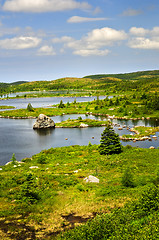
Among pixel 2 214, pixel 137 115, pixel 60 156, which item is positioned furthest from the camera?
pixel 137 115

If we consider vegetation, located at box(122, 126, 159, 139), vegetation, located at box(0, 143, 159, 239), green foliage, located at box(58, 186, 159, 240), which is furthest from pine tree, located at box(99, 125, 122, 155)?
green foliage, located at box(58, 186, 159, 240)

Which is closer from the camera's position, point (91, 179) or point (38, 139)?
point (91, 179)

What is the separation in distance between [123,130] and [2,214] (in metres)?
84.1

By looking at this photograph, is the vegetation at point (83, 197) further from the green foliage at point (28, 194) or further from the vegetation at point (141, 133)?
the vegetation at point (141, 133)

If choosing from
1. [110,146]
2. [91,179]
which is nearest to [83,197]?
[91,179]

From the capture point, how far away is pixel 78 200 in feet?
107

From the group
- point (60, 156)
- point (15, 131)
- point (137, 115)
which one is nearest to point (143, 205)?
point (60, 156)

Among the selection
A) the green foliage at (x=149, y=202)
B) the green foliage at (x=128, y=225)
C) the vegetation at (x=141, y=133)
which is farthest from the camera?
the vegetation at (x=141, y=133)

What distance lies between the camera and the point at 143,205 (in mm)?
25328

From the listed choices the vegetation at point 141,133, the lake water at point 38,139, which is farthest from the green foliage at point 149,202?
the vegetation at point 141,133

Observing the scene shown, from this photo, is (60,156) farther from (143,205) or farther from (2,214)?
(143,205)

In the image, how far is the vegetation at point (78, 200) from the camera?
73.2 ft

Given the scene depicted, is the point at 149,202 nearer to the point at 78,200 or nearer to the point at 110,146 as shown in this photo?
the point at 78,200

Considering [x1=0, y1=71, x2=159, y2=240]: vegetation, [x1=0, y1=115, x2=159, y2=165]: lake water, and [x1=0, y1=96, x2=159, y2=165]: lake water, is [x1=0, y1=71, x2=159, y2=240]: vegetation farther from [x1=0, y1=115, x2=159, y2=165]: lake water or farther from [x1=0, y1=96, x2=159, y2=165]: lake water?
[x1=0, y1=115, x2=159, y2=165]: lake water
